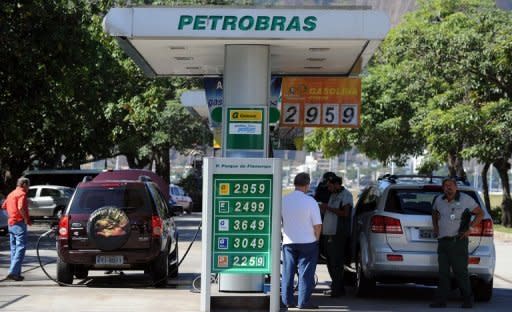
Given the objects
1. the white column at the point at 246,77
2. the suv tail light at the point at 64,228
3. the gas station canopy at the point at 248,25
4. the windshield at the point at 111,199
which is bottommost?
the suv tail light at the point at 64,228

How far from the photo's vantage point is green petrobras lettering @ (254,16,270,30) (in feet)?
39.4

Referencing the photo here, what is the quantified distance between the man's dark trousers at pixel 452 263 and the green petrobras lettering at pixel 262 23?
3.78 m

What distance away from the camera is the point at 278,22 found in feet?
39.8

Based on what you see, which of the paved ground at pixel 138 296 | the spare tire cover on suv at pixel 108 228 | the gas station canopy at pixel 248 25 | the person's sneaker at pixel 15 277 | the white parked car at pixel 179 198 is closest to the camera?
the gas station canopy at pixel 248 25

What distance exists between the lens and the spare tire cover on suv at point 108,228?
1480 cm

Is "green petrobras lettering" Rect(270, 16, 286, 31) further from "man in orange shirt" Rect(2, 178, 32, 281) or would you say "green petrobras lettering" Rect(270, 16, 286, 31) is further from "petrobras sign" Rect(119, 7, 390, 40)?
"man in orange shirt" Rect(2, 178, 32, 281)

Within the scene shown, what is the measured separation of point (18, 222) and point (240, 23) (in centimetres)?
611

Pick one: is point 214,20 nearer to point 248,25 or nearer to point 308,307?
point 248,25

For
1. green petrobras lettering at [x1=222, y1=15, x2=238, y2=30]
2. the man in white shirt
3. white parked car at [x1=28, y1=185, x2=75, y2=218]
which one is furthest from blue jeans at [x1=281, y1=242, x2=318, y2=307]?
white parked car at [x1=28, y1=185, x2=75, y2=218]

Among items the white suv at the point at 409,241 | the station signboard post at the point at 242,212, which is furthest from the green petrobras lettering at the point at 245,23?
the white suv at the point at 409,241

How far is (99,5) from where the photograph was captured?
32.6m

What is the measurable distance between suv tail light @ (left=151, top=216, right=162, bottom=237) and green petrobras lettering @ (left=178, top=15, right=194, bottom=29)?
13.4 ft

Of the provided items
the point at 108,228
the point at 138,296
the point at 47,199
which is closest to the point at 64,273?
the point at 108,228

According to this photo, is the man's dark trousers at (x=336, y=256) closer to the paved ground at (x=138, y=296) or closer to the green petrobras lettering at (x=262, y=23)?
the paved ground at (x=138, y=296)
